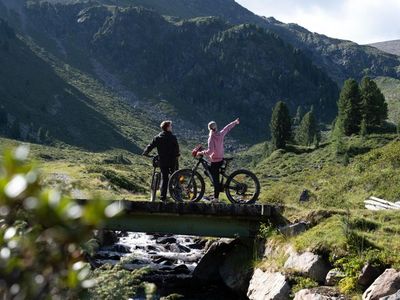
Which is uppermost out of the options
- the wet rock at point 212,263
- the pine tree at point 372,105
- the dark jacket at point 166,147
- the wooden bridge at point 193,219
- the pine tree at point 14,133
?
the pine tree at point 372,105

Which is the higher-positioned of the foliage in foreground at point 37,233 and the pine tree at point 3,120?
the foliage in foreground at point 37,233

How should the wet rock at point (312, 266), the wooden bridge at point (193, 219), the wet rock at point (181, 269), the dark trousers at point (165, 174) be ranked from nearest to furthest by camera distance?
the wet rock at point (312, 266)
the dark trousers at point (165, 174)
the wooden bridge at point (193, 219)
the wet rock at point (181, 269)

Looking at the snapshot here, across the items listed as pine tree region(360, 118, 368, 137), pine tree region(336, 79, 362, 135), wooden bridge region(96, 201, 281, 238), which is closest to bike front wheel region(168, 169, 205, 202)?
wooden bridge region(96, 201, 281, 238)

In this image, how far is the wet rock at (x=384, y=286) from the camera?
1142 cm

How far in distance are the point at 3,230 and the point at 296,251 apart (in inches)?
538

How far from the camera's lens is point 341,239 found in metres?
14.1

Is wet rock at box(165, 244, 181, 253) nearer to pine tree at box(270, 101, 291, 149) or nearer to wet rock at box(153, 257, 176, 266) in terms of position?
wet rock at box(153, 257, 176, 266)

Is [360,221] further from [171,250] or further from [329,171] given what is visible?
[329,171]

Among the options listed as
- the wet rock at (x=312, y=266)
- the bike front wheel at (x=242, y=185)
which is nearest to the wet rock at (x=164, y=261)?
the bike front wheel at (x=242, y=185)

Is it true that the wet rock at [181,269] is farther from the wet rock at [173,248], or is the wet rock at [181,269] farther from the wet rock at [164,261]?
the wet rock at [173,248]

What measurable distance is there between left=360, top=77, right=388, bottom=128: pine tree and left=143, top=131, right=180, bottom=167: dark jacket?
91352 mm

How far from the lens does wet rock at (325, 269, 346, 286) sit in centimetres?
1318

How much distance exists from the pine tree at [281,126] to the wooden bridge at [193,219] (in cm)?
10462

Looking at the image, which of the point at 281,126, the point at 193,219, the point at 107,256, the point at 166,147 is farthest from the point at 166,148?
the point at 281,126
